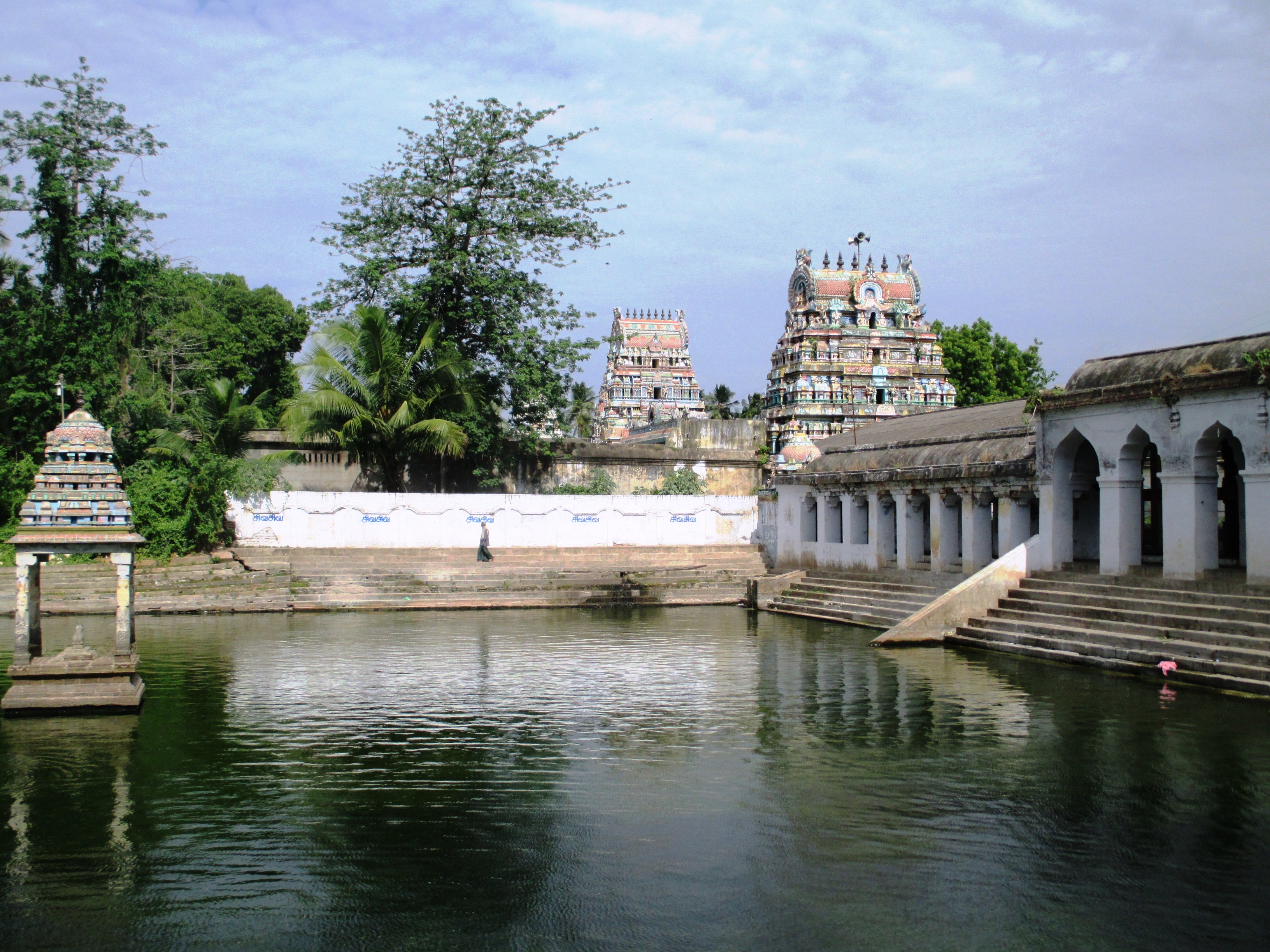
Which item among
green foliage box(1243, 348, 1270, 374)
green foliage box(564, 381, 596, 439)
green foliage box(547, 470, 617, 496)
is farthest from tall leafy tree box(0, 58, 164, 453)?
green foliage box(564, 381, 596, 439)

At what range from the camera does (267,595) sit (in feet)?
61.8

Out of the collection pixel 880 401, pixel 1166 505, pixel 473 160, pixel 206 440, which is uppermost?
pixel 473 160

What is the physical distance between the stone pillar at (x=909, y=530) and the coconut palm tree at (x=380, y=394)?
9359 millimetres

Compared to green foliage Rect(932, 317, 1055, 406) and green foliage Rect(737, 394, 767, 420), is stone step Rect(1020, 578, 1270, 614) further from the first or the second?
green foliage Rect(737, 394, 767, 420)

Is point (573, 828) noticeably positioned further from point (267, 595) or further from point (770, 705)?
point (267, 595)

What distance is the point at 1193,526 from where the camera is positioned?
41.3 feet

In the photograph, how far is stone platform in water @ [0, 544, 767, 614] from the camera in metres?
18.2

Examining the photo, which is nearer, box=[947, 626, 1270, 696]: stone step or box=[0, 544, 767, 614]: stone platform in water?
box=[947, 626, 1270, 696]: stone step

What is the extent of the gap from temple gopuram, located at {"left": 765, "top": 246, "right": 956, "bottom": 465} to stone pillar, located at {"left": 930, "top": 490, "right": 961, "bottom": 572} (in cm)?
1877

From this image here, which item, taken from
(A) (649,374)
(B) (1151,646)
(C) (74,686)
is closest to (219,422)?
(C) (74,686)

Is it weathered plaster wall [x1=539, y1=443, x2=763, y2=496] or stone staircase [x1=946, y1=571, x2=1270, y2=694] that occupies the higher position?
weathered plaster wall [x1=539, y1=443, x2=763, y2=496]

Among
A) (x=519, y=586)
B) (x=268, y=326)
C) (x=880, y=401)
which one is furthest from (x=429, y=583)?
(x=880, y=401)

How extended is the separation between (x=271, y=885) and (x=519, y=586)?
14.5 m

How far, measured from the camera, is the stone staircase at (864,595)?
653 inches
